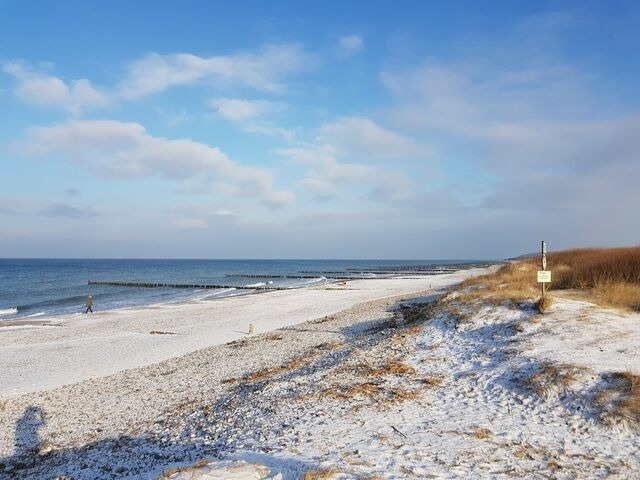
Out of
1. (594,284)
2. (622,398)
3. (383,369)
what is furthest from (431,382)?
(594,284)

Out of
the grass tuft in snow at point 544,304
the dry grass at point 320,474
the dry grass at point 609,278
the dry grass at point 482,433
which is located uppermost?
the dry grass at point 609,278

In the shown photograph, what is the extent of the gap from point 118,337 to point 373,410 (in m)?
17.6

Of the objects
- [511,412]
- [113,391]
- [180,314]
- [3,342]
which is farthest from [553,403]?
[180,314]

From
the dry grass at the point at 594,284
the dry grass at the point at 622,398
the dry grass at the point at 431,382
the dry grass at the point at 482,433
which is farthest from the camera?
the dry grass at the point at 594,284

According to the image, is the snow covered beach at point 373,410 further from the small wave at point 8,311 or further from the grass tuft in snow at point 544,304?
the small wave at point 8,311

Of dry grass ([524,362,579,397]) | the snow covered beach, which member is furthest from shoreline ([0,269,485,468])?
dry grass ([524,362,579,397])

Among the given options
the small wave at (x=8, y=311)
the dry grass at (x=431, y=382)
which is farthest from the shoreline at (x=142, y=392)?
the small wave at (x=8, y=311)

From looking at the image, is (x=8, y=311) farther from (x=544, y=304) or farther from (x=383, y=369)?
(x=544, y=304)

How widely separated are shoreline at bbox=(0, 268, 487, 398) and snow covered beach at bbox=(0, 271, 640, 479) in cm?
126

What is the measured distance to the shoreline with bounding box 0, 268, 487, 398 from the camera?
637 inches

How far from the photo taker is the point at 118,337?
74.5ft

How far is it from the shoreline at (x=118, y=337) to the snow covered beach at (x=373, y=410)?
126cm

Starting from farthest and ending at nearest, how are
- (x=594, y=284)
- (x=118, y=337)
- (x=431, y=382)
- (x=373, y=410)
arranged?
(x=118, y=337), (x=594, y=284), (x=431, y=382), (x=373, y=410)

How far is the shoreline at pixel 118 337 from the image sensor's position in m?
16.2
